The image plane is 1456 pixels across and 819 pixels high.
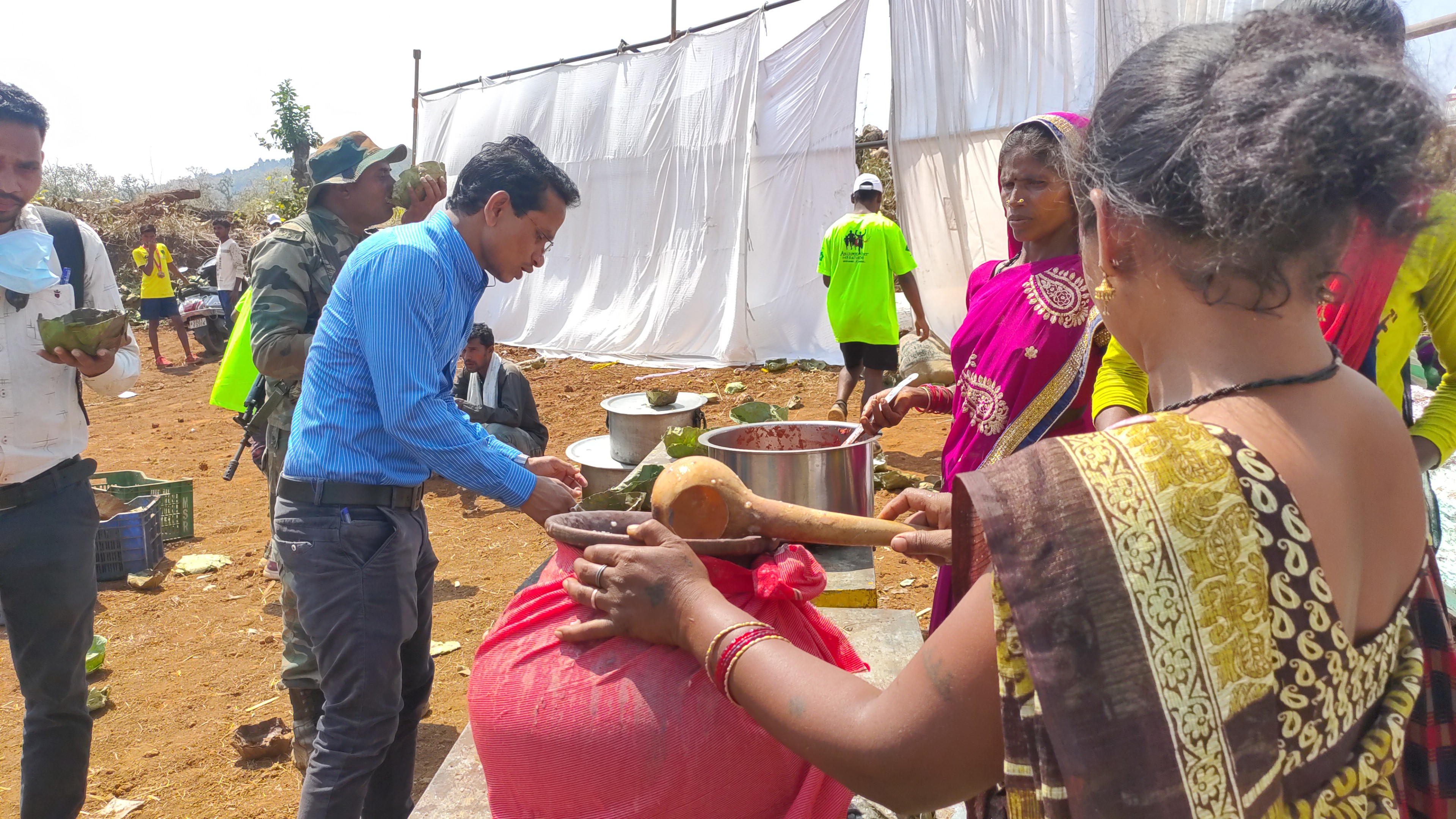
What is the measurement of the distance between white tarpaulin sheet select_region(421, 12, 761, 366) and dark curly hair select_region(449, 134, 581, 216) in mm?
8997

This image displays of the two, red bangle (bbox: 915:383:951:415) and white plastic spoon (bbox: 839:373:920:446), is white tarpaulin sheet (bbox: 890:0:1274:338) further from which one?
white plastic spoon (bbox: 839:373:920:446)

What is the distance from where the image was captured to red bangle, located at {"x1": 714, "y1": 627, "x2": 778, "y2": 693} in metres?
1.17

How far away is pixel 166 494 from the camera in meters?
6.49

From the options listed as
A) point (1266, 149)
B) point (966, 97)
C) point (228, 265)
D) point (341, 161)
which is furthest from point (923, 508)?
point (228, 265)

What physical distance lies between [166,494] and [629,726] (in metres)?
6.35

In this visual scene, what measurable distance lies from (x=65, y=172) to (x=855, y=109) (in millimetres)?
34781

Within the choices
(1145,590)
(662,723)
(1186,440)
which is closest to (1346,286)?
(1186,440)

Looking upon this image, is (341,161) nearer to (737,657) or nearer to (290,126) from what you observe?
(737,657)

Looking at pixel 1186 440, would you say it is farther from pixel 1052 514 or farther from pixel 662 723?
pixel 662 723

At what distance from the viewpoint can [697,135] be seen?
38.8 ft

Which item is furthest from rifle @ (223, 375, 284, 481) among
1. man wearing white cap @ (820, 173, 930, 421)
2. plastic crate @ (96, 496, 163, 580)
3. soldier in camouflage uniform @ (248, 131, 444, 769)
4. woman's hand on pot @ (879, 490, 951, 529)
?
man wearing white cap @ (820, 173, 930, 421)

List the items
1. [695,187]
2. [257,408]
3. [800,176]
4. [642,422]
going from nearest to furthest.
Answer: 1. [257,408]
2. [642,422]
3. [800,176]
4. [695,187]

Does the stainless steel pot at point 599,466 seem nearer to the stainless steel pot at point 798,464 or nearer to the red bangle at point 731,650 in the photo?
the stainless steel pot at point 798,464

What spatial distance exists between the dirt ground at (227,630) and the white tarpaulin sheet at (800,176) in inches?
82.2
